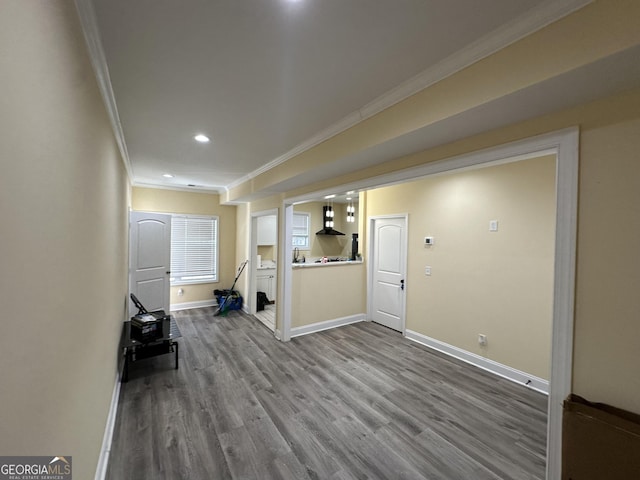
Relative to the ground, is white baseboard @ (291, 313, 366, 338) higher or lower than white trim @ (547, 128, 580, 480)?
lower

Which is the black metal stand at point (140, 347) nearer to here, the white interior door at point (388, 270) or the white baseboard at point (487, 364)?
the white interior door at point (388, 270)

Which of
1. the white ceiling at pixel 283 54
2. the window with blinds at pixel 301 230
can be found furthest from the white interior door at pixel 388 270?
the window with blinds at pixel 301 230

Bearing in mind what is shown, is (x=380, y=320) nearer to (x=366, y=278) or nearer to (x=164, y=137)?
(x=366, y=278)

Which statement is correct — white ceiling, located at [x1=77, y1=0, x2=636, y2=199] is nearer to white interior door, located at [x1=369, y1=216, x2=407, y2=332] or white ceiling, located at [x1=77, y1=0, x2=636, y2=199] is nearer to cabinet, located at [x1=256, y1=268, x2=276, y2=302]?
white interior door, located at [x1=369, y1=216, x2=407, y2=332]

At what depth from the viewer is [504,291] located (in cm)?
333

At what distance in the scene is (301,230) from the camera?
7.41 metres

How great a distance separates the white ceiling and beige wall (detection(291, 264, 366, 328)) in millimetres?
2577

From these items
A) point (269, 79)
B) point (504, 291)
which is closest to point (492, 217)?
point (504, 291)

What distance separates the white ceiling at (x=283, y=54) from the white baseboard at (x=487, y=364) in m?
2.99

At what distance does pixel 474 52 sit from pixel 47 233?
2102mm

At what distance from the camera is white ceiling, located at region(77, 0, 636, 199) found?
4.04ft

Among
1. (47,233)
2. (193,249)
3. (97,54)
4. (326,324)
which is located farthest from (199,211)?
(47,233)

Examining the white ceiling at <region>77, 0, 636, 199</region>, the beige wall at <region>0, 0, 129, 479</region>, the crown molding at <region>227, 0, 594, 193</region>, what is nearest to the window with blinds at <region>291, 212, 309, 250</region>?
the white ceiling at <region>77, 0, 636, 199</region>

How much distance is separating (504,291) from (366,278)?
244cm
